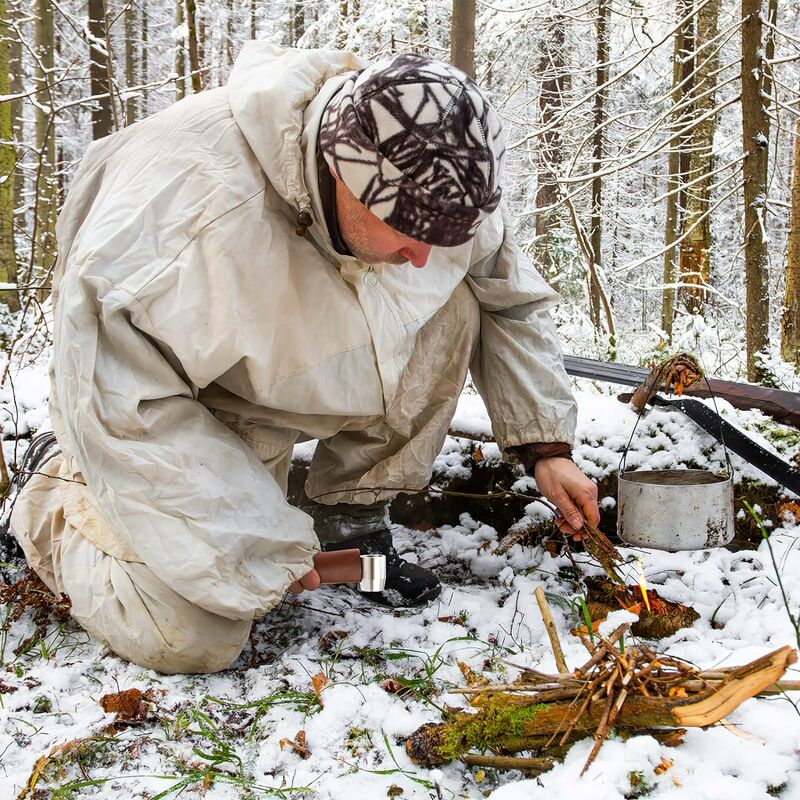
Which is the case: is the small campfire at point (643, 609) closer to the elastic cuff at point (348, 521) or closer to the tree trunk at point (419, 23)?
the elastic cuff at point (348, 521)

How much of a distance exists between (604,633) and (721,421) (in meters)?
0.98

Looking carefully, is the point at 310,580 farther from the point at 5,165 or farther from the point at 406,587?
the point at 5,165

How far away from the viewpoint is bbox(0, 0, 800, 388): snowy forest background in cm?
537

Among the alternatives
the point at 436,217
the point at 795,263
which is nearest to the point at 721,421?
the point at 436,217

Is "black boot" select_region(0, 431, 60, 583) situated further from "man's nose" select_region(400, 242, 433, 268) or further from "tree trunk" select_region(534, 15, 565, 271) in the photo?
"tree trunk" select_region(534, 15, 565, 271)

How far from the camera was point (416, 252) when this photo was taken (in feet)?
6.19

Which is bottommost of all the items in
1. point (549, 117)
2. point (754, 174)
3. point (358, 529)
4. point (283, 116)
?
point (358, 529)

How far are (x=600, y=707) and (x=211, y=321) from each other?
1.26m

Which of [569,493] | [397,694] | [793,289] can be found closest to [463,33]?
[793,289]

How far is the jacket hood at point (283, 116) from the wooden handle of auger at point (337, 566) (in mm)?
973

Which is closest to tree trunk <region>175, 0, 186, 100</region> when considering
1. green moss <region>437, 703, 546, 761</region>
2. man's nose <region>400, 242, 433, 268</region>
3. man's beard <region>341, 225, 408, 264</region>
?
man's beard <region>341, 225, 408, 264</region>

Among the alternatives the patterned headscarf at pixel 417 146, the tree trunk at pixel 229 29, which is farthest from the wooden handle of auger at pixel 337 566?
the tree trunk at pixel 229 29

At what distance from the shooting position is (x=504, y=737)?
57.8 inches

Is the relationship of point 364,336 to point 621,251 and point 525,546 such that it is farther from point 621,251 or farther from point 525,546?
point 621,251
